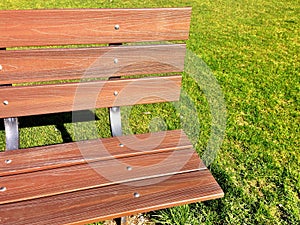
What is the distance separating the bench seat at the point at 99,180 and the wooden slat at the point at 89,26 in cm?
57

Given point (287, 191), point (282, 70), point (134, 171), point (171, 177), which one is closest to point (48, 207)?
point (134, 171)

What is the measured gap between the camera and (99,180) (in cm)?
180

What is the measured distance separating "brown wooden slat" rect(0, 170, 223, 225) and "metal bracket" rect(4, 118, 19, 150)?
490 millimetres

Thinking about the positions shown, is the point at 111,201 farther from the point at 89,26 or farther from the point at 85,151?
the point at 89,26

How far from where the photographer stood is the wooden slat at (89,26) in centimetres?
188

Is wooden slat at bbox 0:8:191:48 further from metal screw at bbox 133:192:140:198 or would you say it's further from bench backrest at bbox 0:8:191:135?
metal screw at bbox 133:192:140:198

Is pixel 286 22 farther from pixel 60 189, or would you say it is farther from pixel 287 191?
pixel 60 189

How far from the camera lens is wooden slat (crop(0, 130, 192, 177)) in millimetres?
1878

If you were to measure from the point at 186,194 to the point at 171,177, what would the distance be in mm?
134

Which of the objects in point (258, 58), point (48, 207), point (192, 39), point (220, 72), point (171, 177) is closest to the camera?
point (48, 207)

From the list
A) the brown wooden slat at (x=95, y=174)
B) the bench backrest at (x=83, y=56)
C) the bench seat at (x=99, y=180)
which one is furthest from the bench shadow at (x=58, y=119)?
the brown wooden slat at (x=95, y=174)

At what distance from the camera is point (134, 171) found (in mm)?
1877

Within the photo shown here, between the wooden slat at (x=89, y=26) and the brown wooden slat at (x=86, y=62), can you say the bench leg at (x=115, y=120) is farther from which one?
the wooden slat at (x=89, y=26)

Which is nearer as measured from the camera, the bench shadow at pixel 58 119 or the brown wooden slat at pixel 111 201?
the brown wooden slat at pixel 111 201
